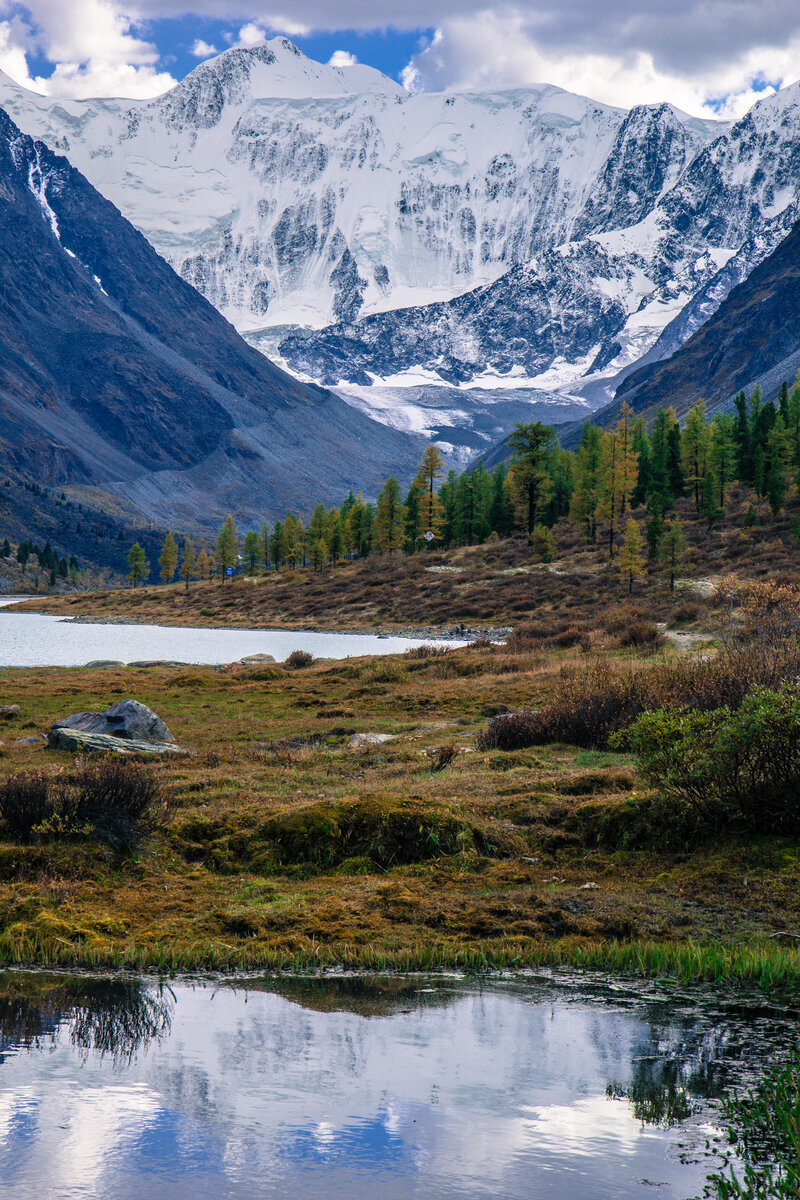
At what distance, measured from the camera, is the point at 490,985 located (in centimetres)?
794

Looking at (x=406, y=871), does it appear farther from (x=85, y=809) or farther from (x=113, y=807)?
(x=85, y=809)

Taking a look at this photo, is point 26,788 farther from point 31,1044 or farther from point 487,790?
point 487,790

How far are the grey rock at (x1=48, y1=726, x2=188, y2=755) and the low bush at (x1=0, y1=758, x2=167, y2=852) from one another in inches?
213

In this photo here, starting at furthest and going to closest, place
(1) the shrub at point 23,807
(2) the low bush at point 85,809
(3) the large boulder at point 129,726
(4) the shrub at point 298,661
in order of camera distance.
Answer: (4) the shrub at point 298,661 < (3) the large boulder at point 129,726 < (1) the shrub at point 23,807 < (2) the low bush at point 85,809

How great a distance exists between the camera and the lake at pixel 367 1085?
16.6 feet

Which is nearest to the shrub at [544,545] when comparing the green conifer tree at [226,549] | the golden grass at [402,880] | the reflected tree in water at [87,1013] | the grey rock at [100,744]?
the green conifer tree at [226,549]

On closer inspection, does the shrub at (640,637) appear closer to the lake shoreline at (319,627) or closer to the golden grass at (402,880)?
the lake shoreline at (319,627)

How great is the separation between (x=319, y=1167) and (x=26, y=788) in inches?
302

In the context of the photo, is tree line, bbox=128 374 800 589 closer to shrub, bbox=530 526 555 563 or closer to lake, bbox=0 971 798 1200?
shrub, bbox=530 526 555 563

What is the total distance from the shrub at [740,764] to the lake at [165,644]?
38.4 metres

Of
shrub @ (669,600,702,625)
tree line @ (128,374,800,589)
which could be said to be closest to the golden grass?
shrub @ (669,600,702,625)

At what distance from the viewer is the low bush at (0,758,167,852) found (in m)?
11.1

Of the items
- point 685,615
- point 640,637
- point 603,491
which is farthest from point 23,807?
point 603,491

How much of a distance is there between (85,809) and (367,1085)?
6440 mm
